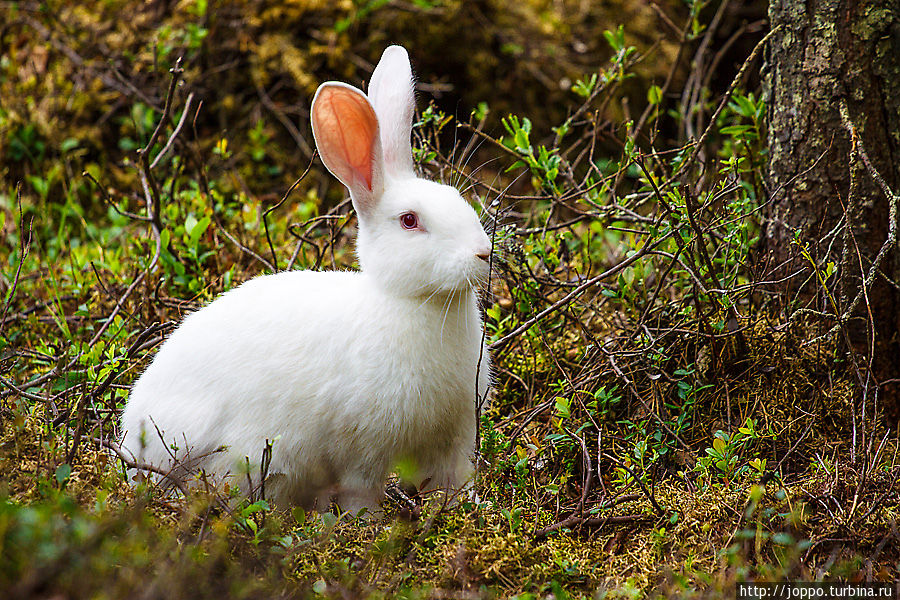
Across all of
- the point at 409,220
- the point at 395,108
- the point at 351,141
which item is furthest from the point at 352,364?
the point at 395,108

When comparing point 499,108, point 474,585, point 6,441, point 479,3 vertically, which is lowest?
point 474,585

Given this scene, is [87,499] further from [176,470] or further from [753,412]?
[753,412]

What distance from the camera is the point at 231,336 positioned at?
316 centimetres

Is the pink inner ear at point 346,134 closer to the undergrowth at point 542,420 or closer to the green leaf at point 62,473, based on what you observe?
the undergrowth at point 542,420

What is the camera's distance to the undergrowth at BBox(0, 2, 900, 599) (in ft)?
7.98

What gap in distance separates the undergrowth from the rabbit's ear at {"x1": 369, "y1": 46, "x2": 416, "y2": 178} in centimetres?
43

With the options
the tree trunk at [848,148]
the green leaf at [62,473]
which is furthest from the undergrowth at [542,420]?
the tree trunk at [848,148]

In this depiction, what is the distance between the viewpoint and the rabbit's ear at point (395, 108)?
10.8ft

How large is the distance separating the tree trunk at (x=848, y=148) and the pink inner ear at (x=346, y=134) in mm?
1658

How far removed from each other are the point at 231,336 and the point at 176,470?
52 centimetres

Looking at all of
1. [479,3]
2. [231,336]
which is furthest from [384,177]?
[479,3]

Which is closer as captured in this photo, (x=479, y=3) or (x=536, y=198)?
(x=536, y=198)

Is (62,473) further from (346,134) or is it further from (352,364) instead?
(346,134)

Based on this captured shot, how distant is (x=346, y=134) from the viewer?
314 centimetres
